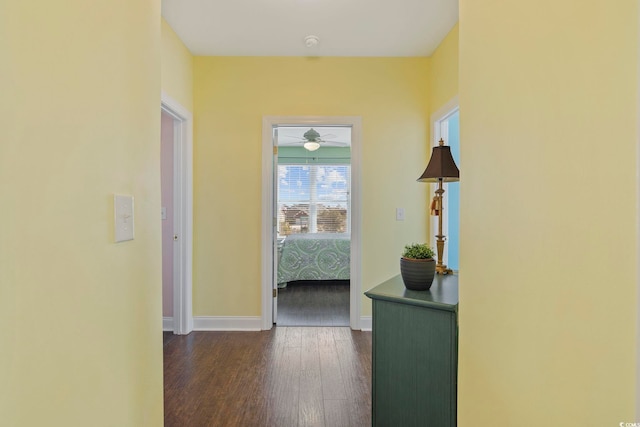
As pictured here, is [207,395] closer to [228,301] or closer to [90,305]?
[228,301]

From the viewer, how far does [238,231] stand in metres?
2.97

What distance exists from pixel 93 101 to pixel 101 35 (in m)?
0.17

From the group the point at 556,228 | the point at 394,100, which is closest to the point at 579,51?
the point at 556,228

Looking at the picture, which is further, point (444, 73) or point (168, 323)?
point (168, 323)

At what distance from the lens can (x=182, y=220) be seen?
2836mm

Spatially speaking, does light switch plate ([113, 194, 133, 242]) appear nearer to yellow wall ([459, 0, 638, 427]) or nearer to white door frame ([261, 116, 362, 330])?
yellow wall ([459, 0, 638, 427])

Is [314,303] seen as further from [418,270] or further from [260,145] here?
[418,270]

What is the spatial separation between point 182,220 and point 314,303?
183 centimetres

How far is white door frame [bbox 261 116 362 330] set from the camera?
115 inches

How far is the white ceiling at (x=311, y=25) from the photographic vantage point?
221 cm

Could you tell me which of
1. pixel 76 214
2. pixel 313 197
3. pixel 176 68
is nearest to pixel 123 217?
pixel 76 214

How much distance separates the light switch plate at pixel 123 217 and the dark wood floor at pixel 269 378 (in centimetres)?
139

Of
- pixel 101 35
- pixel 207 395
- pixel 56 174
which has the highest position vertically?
pixel 101 35

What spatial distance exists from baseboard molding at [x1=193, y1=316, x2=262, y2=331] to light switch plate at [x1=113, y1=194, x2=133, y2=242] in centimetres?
235
